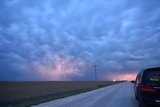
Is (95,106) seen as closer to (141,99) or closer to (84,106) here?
(84,106)

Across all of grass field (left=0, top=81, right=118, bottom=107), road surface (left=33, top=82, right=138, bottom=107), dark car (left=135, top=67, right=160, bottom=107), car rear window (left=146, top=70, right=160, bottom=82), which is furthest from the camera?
grass field (left=0, top=81, right=118, bottom=107)

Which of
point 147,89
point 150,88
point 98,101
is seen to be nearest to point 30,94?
point 98,101

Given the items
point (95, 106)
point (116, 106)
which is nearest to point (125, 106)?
point (116, 106)

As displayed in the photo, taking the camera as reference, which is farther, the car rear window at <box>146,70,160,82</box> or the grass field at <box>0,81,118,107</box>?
the grass field at <box>0,81,118,107</box>

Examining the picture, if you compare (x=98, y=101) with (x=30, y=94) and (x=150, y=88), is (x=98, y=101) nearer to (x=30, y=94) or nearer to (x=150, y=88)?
(x=150, y=88)

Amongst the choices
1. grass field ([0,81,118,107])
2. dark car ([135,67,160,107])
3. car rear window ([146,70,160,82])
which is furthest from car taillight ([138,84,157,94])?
grass field ([0,81,118,107])

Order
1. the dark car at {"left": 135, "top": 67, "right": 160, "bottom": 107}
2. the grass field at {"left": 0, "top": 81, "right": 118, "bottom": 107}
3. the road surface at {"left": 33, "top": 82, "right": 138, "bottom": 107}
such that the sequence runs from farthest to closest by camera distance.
Result: 1. the grass field at {"left": 0, "top": 81, "right": 118, "bottom": 107}
2. the road surface at {"left": 33, "top": 82, "right": 138, "bottom": 107}
3. the dark car at {"left": 135, "top": 67, "right": 160, "bottom": 107}

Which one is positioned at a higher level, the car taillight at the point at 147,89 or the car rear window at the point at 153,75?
the car rear window at the point at 153,75

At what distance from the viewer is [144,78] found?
12430mm

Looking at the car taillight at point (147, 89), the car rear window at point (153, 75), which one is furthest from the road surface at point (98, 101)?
the car taillight at point (147, 89)

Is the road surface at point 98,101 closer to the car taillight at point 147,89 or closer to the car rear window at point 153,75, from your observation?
the car rear window at point 153,75

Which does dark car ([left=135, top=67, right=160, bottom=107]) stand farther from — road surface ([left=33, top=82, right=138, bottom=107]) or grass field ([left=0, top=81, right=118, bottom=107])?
grass field ([left=0, top=81, right=118, bottom=107])

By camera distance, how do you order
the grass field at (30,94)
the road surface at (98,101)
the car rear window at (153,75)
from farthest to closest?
the grass field at (30,94)
the road surface at (98,101)
the car rear window at (153,75)

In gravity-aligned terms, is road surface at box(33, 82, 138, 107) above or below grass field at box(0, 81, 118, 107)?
below
